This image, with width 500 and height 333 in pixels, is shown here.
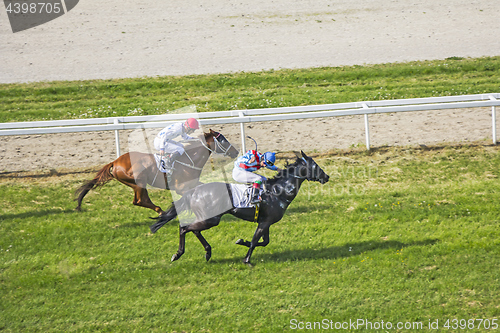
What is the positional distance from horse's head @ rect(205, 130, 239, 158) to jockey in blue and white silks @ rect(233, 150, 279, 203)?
49.5 inches

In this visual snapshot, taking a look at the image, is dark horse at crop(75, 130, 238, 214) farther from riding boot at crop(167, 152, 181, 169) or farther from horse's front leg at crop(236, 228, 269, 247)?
horse's front leg at crop(236, 228, 269, 247)

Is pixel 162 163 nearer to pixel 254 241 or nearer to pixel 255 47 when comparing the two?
pixel 254 241

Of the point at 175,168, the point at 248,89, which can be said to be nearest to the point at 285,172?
the point at 175,168

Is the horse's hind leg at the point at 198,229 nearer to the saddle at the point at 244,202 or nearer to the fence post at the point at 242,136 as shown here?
the saddle at the point at 244,202

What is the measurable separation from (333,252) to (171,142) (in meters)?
3.50

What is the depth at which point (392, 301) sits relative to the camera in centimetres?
642

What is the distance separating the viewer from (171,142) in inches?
340

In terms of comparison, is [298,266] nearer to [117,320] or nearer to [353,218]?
[353,218]

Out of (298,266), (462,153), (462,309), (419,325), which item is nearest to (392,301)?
(419,325)

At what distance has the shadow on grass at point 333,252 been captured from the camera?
7578mm

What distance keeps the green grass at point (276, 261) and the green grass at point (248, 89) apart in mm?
4692

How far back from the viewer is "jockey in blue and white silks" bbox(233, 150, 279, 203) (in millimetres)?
7375

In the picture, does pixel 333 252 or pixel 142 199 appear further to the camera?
pixel 142 199

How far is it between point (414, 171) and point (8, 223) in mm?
8417
